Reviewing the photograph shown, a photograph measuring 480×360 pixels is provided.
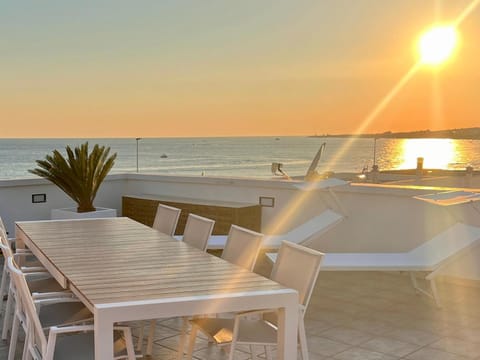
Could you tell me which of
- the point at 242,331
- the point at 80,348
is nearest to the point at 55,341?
the point at 80,348

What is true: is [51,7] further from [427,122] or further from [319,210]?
[427,122]

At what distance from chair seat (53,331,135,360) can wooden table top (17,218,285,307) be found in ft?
0.91

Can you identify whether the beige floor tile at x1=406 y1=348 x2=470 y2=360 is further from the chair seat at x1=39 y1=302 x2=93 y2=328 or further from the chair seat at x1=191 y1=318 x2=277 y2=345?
the chair seat at x1=39 y1=302 x2=93 y2=328

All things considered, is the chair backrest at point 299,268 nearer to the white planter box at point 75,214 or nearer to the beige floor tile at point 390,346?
the beige floor tile at point 390,346

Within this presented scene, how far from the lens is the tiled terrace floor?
12.3 feet

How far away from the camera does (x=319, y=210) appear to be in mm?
6902

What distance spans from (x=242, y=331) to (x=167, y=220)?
1.99m

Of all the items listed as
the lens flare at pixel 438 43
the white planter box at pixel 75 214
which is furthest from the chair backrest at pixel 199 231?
the lens flare at pixel 438 43

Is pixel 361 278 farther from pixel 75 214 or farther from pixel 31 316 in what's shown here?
pixel 31 316

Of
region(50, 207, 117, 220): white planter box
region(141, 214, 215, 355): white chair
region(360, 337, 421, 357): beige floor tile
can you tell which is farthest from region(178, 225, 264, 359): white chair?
region(50, 207, 117, 220): white planter box

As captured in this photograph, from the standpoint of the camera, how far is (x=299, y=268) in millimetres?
3010

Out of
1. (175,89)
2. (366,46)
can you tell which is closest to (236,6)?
(366,46)

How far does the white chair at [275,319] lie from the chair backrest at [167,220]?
158 cm

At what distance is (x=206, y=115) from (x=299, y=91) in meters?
9.60
